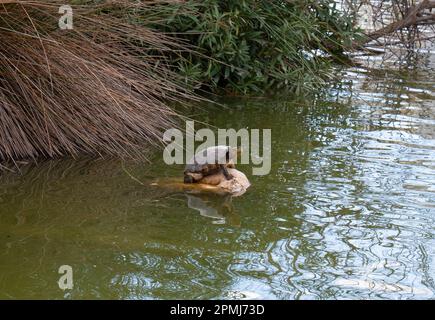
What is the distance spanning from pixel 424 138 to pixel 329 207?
2.05 metres

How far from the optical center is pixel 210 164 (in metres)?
5.51

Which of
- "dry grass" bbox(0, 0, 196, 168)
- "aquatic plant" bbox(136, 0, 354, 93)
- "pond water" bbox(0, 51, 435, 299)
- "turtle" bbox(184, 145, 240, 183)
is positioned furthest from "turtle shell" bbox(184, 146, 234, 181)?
"aquatic plant" bbox(136, 0, 354, 93)

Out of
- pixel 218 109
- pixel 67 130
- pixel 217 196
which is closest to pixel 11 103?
pixel 67 130

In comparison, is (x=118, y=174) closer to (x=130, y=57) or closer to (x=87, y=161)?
(x=87, y=161)

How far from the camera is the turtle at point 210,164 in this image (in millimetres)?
5496

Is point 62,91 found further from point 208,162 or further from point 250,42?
point 250,42

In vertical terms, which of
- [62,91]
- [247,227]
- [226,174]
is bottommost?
[247,227]

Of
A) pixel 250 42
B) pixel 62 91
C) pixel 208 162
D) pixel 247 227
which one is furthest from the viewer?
pixel 250 42

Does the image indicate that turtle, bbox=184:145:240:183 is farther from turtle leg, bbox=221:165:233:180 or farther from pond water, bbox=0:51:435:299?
pond water, bbox=0:51:435:299

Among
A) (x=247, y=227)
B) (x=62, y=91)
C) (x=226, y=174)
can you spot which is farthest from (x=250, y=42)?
(x=247, y=227)

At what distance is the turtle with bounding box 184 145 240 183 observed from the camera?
18.0 feet

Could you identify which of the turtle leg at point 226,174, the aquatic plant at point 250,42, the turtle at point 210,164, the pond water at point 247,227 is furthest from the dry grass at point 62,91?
the aquatic plant at point 250,42

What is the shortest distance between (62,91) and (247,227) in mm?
1941

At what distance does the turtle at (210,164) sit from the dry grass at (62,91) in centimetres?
80
